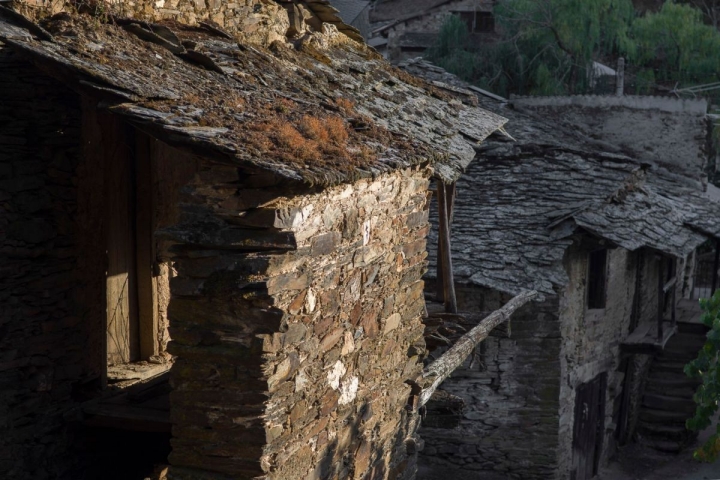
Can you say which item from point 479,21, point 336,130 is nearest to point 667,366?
point 479,21

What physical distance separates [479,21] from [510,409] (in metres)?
12.5

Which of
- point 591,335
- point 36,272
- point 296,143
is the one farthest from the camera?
point 591,335

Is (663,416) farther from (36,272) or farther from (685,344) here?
(36,272)

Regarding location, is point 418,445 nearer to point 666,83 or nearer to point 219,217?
point 219,217

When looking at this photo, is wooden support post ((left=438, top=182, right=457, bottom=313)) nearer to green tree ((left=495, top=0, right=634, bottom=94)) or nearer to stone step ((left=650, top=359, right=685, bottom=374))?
stone step ((left=650, top=359, right=685, bottom=374))

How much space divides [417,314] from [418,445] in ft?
3.18

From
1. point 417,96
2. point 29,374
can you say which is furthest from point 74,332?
point 417,96

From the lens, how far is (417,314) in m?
6.58

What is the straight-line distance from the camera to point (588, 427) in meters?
13.2

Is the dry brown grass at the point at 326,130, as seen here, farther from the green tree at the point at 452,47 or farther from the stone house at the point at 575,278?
the green tree at the point at 452,47

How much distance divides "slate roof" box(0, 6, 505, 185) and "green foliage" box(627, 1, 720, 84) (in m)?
12.5

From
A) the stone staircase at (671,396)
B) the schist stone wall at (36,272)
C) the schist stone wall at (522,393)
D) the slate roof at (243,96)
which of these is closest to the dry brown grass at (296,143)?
the slate roof at (243,96)

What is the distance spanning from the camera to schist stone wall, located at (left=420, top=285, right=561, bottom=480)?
11.6 metres

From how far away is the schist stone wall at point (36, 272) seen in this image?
511 cm
